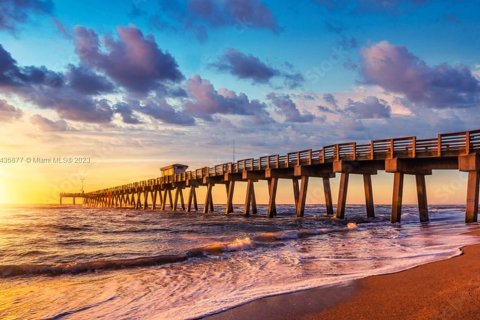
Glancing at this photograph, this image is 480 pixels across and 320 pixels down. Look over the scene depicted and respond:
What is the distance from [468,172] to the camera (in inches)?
709

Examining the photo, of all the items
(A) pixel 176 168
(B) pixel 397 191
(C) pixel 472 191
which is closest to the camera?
(C) pixel 472 191

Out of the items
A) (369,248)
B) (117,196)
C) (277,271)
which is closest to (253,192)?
(369,248)

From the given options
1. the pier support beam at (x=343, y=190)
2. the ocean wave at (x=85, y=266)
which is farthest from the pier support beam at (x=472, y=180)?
the ocean wave at (x=85, y=266)

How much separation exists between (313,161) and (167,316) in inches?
920

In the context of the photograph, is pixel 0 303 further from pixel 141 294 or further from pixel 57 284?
pixel 141 294

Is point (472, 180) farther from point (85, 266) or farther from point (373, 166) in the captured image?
A: point (85, 266)

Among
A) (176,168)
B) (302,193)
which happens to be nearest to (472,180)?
(302,193)

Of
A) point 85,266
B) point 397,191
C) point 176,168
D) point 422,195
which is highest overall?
point 176,168

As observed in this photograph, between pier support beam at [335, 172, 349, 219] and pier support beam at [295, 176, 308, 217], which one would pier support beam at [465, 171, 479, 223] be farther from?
pier support beam at [295, 176, 308, 217]

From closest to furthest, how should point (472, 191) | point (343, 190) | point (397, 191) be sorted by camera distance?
1. point (472, 191)
2. point (397, 191)
3. point (343, 190)

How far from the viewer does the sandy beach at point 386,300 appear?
3.84 m

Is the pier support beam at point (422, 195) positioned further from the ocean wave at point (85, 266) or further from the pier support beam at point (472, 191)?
the ocean wave at point (85, 266)

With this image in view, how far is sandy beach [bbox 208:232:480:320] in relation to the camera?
3840 mm

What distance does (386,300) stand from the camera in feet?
14.4
